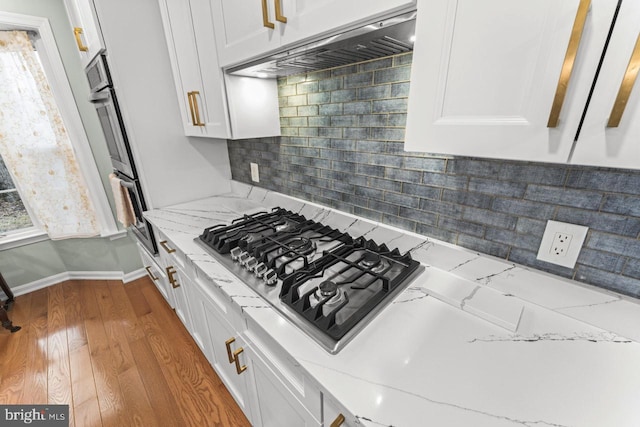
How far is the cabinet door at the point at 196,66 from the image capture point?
119 cm

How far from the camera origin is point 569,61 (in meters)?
0.42

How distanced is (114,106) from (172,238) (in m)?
0.84

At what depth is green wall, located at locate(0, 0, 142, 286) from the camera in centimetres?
187

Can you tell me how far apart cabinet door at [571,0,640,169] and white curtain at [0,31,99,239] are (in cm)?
294

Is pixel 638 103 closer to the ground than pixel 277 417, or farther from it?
farther from it

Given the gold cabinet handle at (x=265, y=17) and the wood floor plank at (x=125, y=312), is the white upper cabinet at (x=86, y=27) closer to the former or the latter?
the gold cabinet handle at (x=265, y=17)

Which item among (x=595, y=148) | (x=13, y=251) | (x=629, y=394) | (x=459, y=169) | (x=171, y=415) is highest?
(x=595, y=148)

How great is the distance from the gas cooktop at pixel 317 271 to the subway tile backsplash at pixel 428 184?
194 mm

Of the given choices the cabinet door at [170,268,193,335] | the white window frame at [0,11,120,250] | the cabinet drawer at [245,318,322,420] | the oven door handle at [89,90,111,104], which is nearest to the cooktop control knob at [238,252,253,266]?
the cabinet drawer at [245,318,322,420]

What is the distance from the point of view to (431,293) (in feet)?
2.81

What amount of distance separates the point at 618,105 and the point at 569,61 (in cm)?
10

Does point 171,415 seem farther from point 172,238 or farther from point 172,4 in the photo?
point 172,4

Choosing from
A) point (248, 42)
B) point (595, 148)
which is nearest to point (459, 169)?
point (595, 148)

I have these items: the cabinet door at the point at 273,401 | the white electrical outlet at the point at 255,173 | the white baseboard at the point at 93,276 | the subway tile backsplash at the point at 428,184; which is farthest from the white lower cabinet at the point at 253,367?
the white baseboard at the point at 93,276
